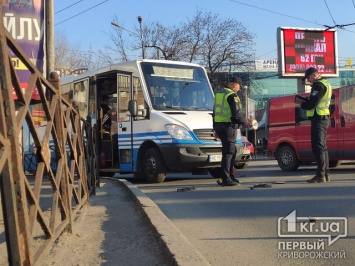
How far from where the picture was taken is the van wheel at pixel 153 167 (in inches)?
415

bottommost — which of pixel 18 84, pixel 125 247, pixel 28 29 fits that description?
pixel 125 247

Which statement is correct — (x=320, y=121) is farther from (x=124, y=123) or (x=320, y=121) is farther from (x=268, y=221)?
(x=124, y=123)

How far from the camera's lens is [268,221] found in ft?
18.5

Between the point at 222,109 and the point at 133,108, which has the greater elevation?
→ the point at 133,108

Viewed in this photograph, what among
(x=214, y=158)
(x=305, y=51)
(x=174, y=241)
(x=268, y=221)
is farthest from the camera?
(x=305, y=51)

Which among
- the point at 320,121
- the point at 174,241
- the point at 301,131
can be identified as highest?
the point at 320,121

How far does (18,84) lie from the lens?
10.5 feet

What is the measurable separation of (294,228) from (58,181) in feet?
8.23

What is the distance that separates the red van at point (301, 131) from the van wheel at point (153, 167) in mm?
4020

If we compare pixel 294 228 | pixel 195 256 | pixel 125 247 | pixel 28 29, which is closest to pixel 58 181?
pixel 125 247

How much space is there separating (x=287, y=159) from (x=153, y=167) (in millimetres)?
4178

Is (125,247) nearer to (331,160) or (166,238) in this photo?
(166,238)

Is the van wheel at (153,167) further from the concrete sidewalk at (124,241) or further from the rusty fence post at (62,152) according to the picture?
the rusty fence post at (62,152)

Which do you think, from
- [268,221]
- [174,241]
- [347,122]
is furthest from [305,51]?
[174,241]
